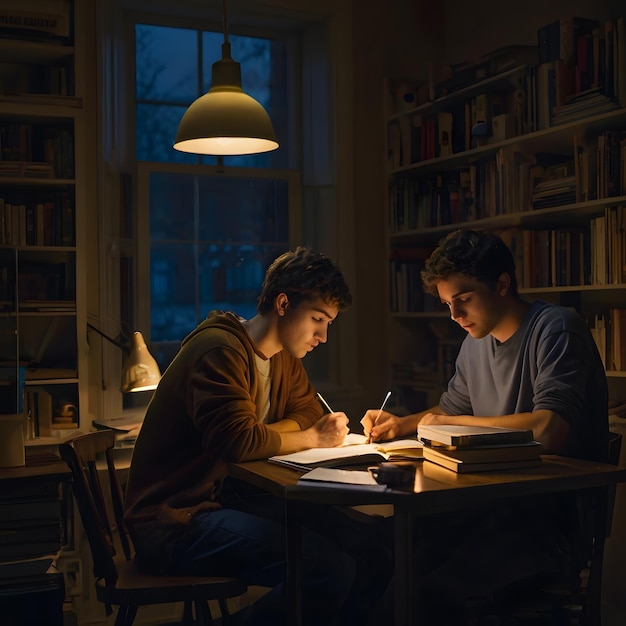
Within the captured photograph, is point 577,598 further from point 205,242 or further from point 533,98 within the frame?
point 205,242

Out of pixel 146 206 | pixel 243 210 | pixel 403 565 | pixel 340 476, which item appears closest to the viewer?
pixel 403 565

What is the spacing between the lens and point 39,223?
3574 millimetres

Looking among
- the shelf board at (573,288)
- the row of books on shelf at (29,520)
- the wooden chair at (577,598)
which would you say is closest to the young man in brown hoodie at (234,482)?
the wooden chair at (577,598)

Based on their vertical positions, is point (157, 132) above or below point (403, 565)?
above

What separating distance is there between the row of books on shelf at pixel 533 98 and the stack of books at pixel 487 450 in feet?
5.62

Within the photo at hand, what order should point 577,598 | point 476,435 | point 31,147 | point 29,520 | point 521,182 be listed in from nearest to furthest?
point 476,435
point 577,598
point 29,520
point 31,147
point 521,182

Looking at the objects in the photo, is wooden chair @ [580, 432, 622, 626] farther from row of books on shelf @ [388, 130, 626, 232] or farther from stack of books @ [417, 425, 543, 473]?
row of books on shelf @ [388, 130, 626, 232]

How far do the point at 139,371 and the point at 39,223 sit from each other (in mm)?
811

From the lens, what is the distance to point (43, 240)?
11.7ft

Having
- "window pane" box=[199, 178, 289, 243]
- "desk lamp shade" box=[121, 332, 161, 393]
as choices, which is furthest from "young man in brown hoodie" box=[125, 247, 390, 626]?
"window pane" box=[199, 178, 289, 243]

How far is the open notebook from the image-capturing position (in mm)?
2143

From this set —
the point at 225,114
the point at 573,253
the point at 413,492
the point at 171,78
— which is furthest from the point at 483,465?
the point at 171,78

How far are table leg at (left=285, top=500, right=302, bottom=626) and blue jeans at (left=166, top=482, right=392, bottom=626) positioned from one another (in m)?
0.10

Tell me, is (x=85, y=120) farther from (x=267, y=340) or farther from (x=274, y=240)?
(x=267, y=340)
